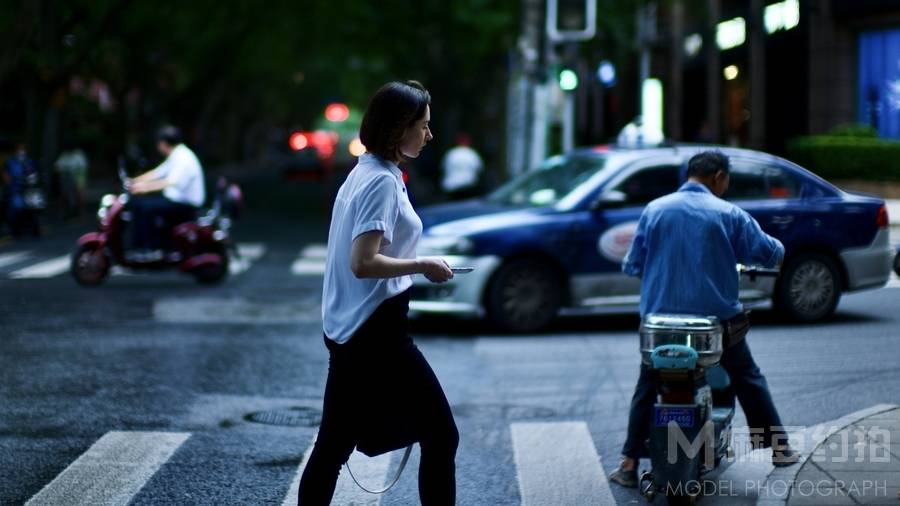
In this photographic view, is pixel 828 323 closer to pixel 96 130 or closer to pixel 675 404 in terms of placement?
pixel 675 404

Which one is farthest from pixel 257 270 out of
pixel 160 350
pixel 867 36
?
pixel 867 36

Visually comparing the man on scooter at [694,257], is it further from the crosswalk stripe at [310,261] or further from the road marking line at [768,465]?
the crosswalk stripe at [310,261]

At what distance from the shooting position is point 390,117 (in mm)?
4934

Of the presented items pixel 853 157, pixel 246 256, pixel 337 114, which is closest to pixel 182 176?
pixel 246 256

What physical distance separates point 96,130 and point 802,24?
101 feet

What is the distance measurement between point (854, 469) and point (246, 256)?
48.2 ft

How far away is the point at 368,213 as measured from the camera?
483 cm

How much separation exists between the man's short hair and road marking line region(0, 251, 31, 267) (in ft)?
44.9

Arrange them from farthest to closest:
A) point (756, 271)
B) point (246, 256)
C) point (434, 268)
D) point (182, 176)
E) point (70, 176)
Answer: point (70, 176) < point (246, 256) < point (182, 176) < point (756, 271) < point (434, 268)

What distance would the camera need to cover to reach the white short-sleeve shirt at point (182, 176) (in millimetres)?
15555

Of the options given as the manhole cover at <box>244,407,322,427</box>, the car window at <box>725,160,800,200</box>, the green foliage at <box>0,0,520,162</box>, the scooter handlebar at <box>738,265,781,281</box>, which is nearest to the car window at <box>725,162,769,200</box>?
the car window at <box>725,160,800,200</box>

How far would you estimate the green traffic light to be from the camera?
73.6 feet

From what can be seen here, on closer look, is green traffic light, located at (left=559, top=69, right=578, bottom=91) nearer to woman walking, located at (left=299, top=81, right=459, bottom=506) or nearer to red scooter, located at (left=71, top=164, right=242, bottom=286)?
red scooter, located at (left=71, top=164, right=242, bottom=286)

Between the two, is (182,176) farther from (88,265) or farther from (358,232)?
(358,232)
